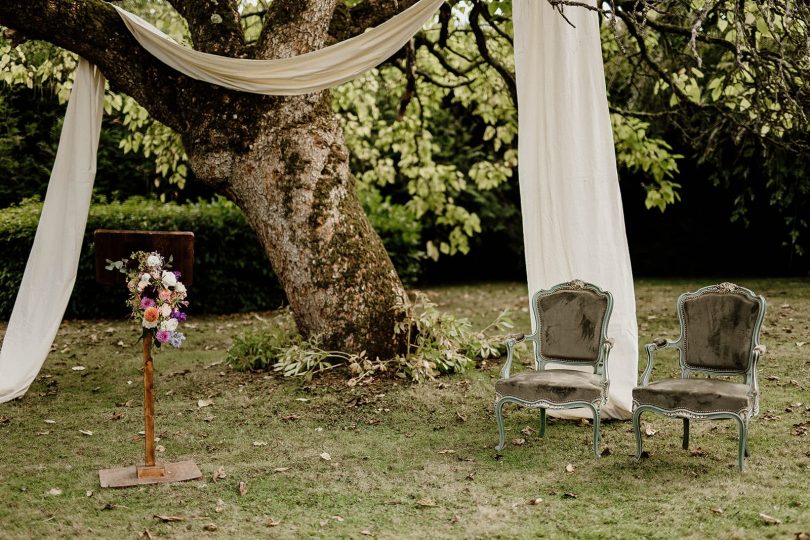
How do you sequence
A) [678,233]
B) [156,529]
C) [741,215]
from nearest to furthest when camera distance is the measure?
[156,529] < [741,215] < [678,233]

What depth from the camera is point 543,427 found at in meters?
5.49

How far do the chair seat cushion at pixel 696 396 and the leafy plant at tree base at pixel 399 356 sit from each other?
2.40 m

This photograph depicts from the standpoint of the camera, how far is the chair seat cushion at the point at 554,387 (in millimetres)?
4996

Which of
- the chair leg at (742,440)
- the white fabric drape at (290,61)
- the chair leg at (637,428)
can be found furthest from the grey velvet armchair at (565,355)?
the white fabric drape at (290,61)

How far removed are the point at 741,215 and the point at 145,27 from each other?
33.6ft

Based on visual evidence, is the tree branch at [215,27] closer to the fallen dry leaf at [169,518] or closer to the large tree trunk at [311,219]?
the large tree trunk at [311,219]

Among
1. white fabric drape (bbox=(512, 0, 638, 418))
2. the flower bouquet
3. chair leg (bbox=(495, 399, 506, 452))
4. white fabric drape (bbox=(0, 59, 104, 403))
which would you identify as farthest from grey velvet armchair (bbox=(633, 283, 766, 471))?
white fabric drape (bbox=(0, 59, 104, 403))

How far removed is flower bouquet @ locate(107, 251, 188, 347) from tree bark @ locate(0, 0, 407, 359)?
2.28m

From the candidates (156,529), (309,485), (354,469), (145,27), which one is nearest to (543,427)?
(354,469)

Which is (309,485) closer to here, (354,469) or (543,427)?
(354,469)

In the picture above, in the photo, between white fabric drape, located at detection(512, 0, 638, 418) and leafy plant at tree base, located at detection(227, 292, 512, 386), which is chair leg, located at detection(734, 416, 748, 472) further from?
leafy plant at tree base, located at detection(227, 292, 512, 386)

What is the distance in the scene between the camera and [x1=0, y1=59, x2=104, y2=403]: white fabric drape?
6.63 m

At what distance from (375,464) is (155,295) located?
1635mm

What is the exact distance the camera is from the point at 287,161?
6.86 metres
